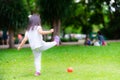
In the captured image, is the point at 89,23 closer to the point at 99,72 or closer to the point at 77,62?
the point at 77,62

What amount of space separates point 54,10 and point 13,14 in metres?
3.99

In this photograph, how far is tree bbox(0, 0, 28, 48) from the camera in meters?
27.5

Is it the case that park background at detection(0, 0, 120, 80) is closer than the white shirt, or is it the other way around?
the white shirt

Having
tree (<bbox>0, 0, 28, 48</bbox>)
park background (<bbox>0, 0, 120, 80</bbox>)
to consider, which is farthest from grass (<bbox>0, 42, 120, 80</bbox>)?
tree (<bbox>0, 0, 28, 48</bbox>)

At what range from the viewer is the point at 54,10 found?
30.4 metres

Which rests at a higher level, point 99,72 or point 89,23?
point 99,72

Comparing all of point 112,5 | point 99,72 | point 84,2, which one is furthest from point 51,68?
point 84,2

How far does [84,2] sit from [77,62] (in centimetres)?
3024

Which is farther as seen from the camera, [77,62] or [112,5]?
[112,5]

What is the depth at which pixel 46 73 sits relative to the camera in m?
12.2

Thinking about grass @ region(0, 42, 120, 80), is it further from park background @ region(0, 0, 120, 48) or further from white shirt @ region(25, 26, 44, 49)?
park background @ region(0, 0, 120, 48)

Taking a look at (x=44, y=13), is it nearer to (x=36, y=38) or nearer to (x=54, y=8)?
(x=54, y=8)

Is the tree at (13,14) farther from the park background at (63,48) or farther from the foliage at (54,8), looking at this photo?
the foliage at (54,8)

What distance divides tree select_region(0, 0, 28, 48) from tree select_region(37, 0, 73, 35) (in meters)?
2.83
